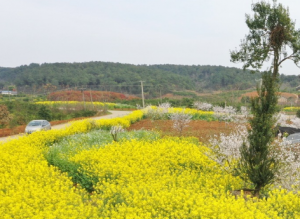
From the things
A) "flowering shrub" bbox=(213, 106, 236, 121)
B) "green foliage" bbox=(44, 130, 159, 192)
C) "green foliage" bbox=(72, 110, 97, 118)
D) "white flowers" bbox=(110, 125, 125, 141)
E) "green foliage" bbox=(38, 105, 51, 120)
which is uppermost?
"white flowers" bbox=(110, 125, 125, 141)

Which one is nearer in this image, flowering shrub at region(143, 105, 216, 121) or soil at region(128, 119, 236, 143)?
soil at region(128, 119, 236, 143)

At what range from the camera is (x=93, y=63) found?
96.4m

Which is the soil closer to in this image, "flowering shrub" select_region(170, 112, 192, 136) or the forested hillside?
"flowering shrub" select_region(170, 112, 192, 136)

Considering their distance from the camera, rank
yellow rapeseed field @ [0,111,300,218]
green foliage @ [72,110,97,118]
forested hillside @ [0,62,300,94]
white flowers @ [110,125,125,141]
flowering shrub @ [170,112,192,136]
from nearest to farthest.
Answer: yellow rapeseed field @ [0,111,300,218]
white flowers @ [110,125,125,141]
flowering shrub @ [170,112,192,136]
green foliage @ [72,110,97,118]
forested hillside @ [0,62,300,94]

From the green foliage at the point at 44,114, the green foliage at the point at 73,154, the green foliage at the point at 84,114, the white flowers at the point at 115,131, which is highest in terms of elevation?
the white flowers at the point at 115,131

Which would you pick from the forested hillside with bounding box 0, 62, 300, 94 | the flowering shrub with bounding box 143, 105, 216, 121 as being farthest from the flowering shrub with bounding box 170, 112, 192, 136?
the forested hillside with bounding box 0, 62, 300, 94

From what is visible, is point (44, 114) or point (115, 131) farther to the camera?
point (44, 114)

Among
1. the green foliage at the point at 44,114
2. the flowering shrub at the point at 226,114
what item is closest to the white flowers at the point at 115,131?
the flowering shrub at the point at 226,114

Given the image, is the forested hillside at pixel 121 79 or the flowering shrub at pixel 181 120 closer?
the flowering shrub at pixel 181 120

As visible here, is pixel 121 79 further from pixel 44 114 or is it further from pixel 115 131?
pixel 115 131

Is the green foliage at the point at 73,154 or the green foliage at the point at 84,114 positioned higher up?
the green foliage at the point at 73,154

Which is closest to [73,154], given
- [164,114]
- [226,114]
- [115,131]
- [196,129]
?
[115,131]

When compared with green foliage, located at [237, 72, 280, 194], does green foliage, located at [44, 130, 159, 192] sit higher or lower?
lower

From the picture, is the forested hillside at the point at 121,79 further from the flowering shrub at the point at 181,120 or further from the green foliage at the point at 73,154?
the green foliage at the point at 73,154
